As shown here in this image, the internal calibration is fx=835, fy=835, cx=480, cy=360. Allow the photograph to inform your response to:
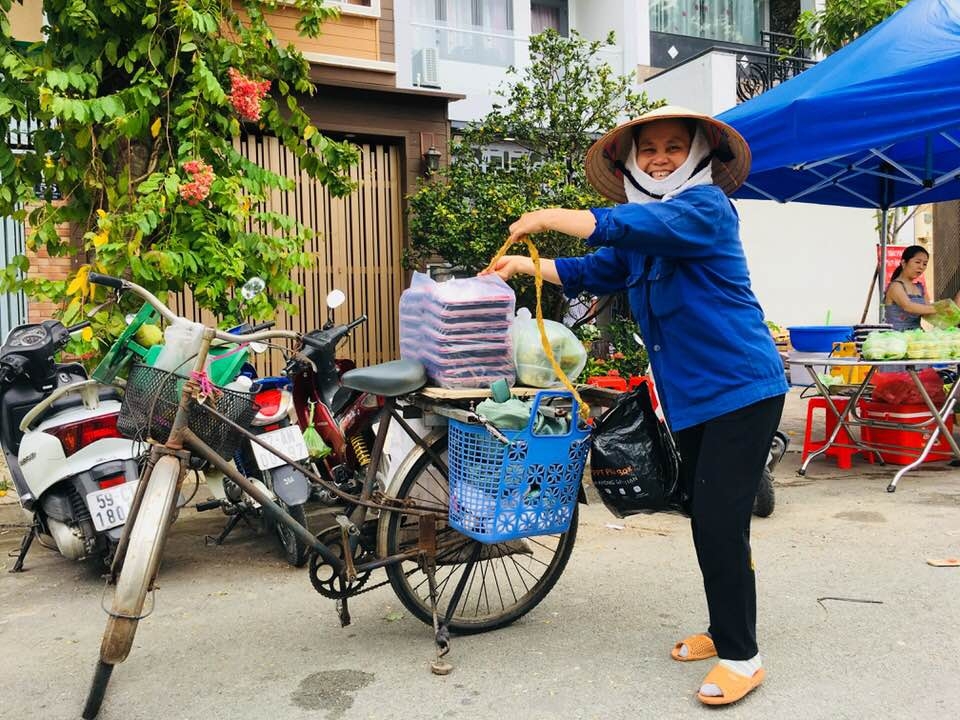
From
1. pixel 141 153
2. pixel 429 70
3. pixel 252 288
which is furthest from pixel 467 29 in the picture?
pixel 252 288

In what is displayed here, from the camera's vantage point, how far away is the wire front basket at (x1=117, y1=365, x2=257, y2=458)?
9.48 feet

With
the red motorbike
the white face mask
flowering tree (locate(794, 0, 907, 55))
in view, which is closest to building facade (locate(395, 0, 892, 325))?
flowering tree (locate(794, 0, 907, 55))

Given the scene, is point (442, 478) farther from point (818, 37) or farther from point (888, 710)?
point (818, 37)

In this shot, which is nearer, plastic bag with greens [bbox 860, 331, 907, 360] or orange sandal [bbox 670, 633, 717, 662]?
orange sandal [bbox 670, 633, 717, 662]

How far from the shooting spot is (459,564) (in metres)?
3.42

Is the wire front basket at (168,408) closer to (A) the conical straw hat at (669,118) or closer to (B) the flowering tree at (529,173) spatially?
(A) the conical straw hat at (669,118)

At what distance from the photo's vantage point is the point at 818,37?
9938mm

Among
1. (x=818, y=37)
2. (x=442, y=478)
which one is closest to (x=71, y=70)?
(x=442, y=478)

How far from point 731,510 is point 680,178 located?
3.78 ft

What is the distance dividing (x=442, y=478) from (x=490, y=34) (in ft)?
35.2

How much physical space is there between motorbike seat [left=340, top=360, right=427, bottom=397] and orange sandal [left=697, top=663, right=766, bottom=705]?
1465 millimetres

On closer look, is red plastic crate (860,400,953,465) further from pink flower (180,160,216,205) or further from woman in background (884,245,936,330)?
pink flower (180,160,216,205)

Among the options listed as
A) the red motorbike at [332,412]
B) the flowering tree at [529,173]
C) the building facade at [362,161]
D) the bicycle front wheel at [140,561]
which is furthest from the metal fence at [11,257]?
the bicycle front wheel at [140,561]

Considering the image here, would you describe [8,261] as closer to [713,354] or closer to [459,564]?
[459,564]
